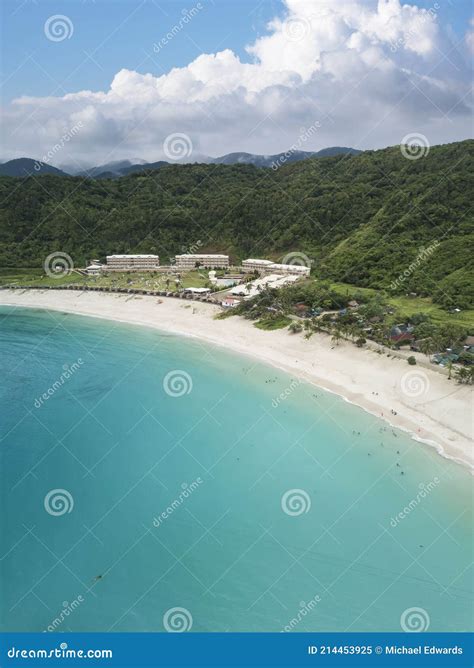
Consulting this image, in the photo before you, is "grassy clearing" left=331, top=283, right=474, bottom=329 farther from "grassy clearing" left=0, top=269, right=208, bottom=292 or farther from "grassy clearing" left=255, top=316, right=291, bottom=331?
"grassy clearing" left=0, top=269, right=208, bottom=292

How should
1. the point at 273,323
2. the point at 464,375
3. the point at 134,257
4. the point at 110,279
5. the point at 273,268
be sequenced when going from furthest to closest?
the point at 134,257 → the point at 110,279 → the point at 273,268 → the point at 273,323 → the point at 464,375

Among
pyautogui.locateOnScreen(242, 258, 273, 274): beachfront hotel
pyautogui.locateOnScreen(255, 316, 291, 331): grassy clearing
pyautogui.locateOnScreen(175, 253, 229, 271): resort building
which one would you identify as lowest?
pyautogui.locateOnScreen(255, 316, 291, 331): grassy clearing

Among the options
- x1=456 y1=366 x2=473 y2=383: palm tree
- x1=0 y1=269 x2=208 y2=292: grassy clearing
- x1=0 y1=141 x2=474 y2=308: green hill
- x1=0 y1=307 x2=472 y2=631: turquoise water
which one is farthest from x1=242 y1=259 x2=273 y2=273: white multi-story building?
x1=456 y1=366 x2=473 y2=383: palm tree

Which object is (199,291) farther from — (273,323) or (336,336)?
(336,336)

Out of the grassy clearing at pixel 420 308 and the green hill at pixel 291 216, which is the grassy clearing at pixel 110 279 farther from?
the grassy clearing at pixel 420 308

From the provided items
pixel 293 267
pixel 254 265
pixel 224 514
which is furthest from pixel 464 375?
pixel 254 265

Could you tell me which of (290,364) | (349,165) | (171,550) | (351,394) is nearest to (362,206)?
(349,165)

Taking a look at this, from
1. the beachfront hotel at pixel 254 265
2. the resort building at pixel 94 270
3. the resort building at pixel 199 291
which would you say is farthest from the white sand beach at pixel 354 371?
the resort building at pixel 94 270
